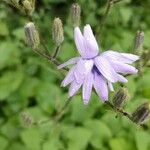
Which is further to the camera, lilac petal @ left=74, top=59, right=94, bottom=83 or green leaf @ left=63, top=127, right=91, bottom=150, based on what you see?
green leaf @ left=63, top=127, right=91, bottom=150

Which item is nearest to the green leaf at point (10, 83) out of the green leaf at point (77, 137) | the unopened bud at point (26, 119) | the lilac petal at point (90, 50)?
the green leaf at point (77, 137)

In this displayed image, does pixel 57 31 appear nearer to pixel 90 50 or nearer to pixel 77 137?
pixel 90 50

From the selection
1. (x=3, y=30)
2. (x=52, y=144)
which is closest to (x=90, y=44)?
(x=52, y=144)

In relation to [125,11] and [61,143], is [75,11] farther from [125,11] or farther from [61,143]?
[125,11]

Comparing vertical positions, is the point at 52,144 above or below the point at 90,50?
below

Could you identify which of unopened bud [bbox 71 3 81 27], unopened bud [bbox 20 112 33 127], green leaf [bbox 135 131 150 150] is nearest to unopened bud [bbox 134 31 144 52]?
unopened bud [bbox 71 3 81 27]

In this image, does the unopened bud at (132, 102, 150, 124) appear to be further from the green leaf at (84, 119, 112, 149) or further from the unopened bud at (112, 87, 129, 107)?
the green leaf at (84, 119, 112, 149)

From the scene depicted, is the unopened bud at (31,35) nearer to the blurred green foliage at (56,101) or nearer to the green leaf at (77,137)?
the blurred green foliage at (56,101)
